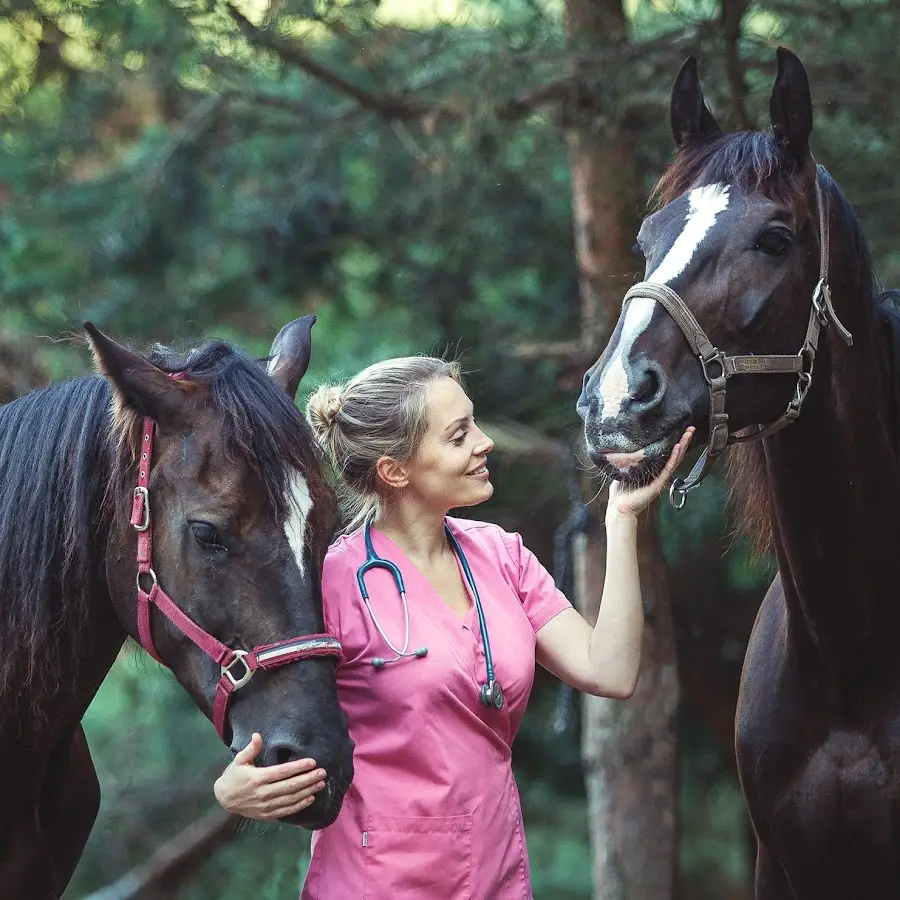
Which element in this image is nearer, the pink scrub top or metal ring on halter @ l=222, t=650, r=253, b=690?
metal ring on halter @ l=222, t=650, r=253, b=690

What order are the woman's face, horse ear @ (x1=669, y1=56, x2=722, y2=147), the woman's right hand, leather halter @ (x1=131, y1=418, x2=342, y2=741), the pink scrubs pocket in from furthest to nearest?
1. horse ear @ (x1=669, y1=56, x2=722, y2=147)
2. the woman's face
3. the pink scrubs pocket
4. leather halter @ (x1=131, y1=418, x2=342, y2=741)
5. the woman's right hand

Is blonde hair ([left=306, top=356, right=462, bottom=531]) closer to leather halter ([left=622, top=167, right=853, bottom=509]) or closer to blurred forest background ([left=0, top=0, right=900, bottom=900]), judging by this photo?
leather halter ([left=622, top=167, right=853, bottom=509])

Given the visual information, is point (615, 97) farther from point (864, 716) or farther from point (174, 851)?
point (174, 851)

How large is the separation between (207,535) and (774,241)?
137 cm

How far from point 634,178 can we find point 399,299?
1.65 metres

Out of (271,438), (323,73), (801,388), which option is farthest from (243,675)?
(323,73)

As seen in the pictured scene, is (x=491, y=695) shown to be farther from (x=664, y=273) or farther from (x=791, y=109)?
(x=791, y=109)

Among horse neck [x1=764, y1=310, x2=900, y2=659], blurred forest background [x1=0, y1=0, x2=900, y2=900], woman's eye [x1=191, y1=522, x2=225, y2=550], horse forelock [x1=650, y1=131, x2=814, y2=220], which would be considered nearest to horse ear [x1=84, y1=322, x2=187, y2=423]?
woman's eye [x1=191, y1=522, x2=225, y2=550]

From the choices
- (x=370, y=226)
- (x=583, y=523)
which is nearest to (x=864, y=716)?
(x=583, y=523)

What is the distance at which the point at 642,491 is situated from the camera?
2.62 m

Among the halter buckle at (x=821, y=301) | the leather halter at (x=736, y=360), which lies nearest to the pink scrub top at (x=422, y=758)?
the leather halter at (x=736, y=360)

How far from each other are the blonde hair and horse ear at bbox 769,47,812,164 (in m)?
0.93

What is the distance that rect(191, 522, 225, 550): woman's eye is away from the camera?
2514mm

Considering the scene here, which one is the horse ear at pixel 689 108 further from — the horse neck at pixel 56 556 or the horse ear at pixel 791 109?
the horse neck at pixel 56 556
